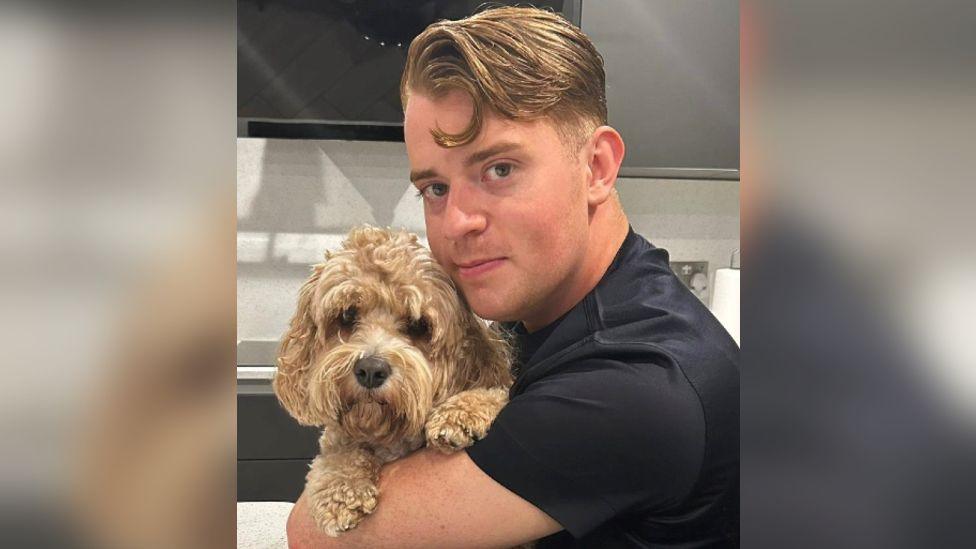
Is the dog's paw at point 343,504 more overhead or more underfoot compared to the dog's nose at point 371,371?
more underfoot

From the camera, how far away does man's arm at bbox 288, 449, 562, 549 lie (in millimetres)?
742

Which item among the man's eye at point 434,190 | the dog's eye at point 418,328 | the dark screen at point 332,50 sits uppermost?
the dark screen at point 332,50

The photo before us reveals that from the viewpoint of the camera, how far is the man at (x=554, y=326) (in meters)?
0.74

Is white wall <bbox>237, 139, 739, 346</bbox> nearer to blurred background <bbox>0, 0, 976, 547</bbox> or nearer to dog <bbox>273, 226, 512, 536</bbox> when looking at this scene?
dog <bbox>273, 226, 512, 536</bbox>

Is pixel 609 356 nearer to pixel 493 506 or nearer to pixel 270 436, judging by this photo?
pixel 493 506

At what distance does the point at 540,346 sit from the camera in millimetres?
894

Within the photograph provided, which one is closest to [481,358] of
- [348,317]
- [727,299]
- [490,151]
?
[348,317]

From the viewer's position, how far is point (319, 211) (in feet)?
3.96

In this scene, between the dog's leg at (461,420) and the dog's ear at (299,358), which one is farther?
the dog's ear at (299,358)

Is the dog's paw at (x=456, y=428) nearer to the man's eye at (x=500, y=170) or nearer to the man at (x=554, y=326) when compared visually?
the man at (x=554, y=326)


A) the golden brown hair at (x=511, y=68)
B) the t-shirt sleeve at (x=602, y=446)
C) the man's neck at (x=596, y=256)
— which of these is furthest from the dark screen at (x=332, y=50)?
the t-shirt sleeve at (x=602, y=446)
